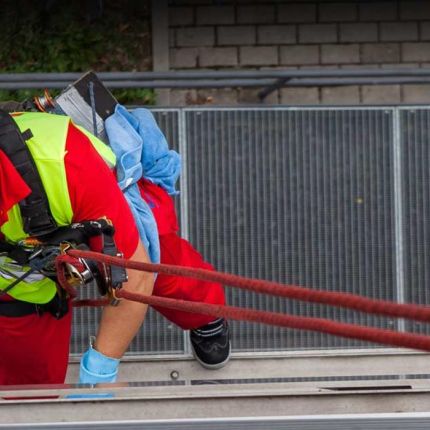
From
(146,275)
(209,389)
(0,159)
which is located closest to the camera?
(209,389)

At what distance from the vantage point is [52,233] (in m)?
3.77

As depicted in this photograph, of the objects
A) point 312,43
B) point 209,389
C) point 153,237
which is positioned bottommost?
point 209,389

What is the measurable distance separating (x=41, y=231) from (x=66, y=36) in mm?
4774

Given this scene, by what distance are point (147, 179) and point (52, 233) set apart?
84 cm

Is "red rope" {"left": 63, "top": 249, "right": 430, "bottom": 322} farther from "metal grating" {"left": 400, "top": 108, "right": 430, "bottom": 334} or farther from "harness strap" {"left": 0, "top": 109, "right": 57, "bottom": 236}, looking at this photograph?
"metal grating" {"left": 400, "top": 108, "right": 430, "bottom": 334}

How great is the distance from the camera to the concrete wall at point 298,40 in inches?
333

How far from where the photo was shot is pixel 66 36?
830 centimetres

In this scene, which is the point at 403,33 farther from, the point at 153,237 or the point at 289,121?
the point at 153,237

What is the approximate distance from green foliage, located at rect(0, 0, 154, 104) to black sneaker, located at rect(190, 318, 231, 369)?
12.5 feet

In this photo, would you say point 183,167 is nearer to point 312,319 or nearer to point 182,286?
point 182,286

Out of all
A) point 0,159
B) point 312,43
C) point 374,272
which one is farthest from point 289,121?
point 0,159

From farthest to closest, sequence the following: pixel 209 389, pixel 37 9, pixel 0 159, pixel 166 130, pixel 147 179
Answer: pixel 37 9, pixel 166 130, pixel 147 179, pixel 0 159, pixel 209 389

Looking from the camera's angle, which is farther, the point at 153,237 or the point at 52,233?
the point at 153,237

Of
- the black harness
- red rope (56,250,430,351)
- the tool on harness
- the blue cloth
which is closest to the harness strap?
the black harness
